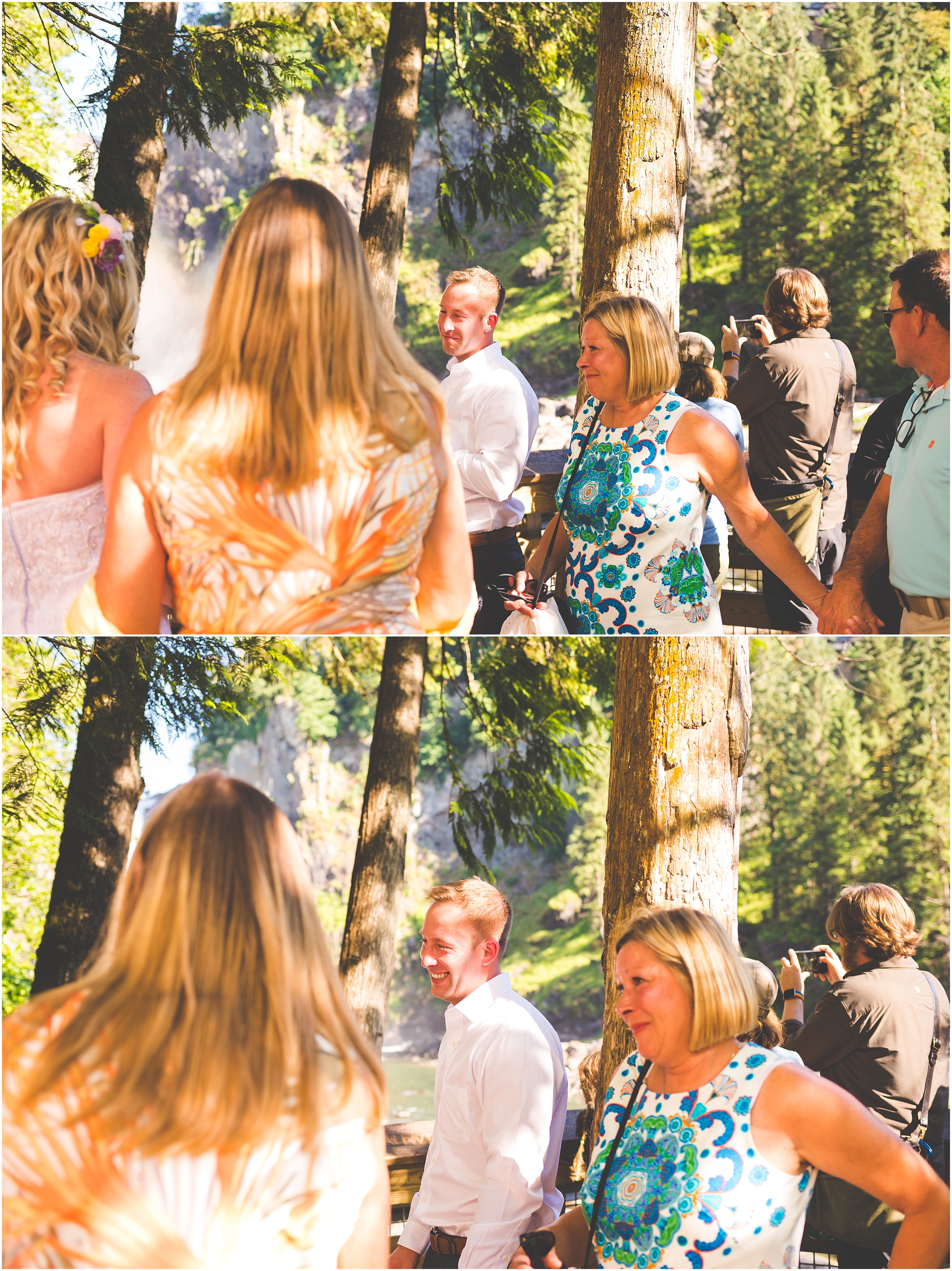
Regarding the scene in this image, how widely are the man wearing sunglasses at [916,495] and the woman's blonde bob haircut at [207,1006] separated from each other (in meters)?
1.23

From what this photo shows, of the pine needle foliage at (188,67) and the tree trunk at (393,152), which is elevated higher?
the tree trunk at (393,152)

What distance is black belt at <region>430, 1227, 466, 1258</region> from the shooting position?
7.00 ft

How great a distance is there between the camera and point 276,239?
1321mm

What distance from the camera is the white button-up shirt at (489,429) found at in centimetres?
273

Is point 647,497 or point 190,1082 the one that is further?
point 647,497

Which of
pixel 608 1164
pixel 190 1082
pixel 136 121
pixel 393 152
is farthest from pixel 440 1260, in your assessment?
pixel 393 152

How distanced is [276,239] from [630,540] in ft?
3.22

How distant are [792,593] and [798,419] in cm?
53

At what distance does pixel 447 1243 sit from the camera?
2.15 m

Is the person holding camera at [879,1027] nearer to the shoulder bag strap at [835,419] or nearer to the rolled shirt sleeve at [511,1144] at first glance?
the rolled shirt sleeve at [511,1144]

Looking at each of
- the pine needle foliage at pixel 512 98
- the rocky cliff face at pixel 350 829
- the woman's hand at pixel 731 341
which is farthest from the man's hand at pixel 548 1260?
the rocky cliff face at pixel 350 829

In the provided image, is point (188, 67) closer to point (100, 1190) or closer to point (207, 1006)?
point (207, 1006)

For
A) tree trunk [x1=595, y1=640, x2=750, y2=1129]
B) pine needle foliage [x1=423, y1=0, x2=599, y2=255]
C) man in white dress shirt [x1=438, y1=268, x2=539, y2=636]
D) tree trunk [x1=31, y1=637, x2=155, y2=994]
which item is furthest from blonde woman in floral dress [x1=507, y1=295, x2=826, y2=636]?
pine needle foliage [x1=423, y1=0, x2=599, y2=255]

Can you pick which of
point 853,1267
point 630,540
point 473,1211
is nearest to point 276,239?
point 630,540
